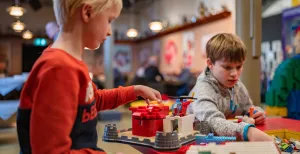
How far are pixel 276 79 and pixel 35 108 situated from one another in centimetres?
344

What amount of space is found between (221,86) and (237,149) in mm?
775

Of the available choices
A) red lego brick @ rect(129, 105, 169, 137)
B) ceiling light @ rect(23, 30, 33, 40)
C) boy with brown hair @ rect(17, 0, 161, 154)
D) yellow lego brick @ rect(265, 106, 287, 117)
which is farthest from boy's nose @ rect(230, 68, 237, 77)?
ceiling light @ rect(23, 30, 33, 40)

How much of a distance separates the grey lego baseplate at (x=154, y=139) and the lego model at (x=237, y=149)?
86mm

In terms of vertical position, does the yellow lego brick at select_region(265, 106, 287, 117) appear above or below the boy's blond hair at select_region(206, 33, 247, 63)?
below

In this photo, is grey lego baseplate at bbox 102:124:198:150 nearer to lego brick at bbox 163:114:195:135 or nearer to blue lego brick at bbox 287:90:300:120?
lego brick at bbox 163:114:195:135

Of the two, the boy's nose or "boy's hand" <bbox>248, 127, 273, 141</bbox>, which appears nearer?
"boy's hand" <bbox>248, 127, 273, 141</bbox>

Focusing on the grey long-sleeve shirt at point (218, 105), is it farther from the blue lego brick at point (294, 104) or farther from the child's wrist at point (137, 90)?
the blue lego brick at point (294, 104)

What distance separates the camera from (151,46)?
12.7 metres

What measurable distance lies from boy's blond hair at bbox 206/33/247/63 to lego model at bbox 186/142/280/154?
67 centimetres

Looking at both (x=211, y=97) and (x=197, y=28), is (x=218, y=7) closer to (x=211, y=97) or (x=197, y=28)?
(x=197, y=28)

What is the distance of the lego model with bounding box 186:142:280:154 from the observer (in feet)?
3.27

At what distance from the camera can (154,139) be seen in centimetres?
121

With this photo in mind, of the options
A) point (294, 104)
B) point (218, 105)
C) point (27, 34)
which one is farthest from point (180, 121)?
point (27, 34)

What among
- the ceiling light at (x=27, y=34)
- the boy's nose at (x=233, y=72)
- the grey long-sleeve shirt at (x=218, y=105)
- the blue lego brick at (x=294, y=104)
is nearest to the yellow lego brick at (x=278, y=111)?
the blue lego brick at (x=294, y=104)
